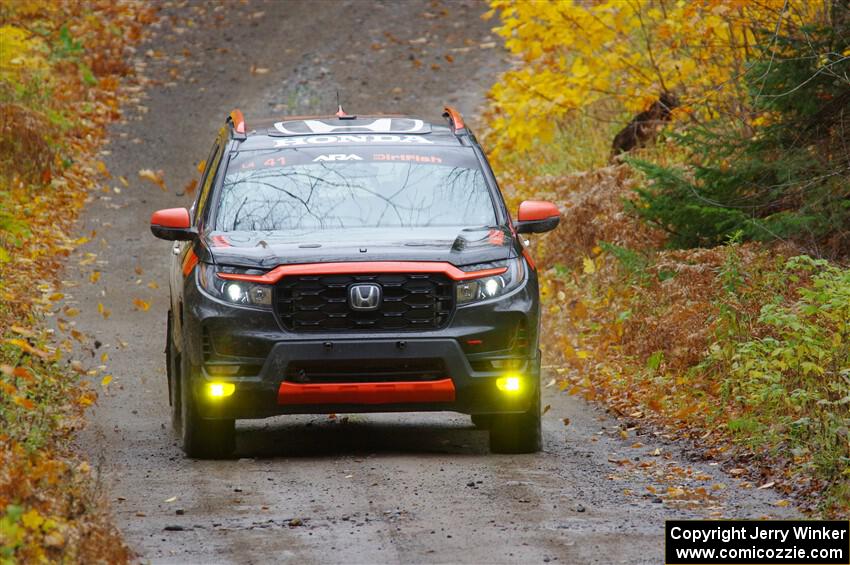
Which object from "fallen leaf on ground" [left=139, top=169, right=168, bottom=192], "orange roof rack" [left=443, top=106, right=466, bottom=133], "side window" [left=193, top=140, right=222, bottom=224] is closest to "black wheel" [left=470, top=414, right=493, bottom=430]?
"orange roof rack" [left=443, top=106, right=466, bottom=133]

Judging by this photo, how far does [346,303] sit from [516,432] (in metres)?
1.43

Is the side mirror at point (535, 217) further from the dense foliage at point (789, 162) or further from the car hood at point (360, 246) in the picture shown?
A: the dense foliage at point (789, 162)

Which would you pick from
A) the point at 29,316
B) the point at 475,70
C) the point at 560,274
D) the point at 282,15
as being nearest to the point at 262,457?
the point at 29,316

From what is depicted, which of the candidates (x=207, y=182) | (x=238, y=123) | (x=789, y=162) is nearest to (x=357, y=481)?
(x=207, y=182)

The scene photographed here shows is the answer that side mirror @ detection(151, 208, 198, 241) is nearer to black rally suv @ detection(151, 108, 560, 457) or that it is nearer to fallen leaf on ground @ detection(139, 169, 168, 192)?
black rally suv @ detection(151, 108, 560, 457)

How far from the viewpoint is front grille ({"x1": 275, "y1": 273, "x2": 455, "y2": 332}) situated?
8.92 metres

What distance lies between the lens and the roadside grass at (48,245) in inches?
252

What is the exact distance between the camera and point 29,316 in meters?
14.0

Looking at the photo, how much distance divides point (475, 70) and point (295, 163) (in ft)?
56.3

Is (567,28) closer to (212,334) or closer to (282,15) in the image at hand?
(212,334)

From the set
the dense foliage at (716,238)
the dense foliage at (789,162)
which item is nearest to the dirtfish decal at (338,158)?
the dense foliage at (716,238)

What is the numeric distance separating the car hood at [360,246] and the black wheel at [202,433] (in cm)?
77

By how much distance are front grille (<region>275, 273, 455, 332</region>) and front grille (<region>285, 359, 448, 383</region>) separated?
196 mm

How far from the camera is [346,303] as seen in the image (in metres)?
8.92
